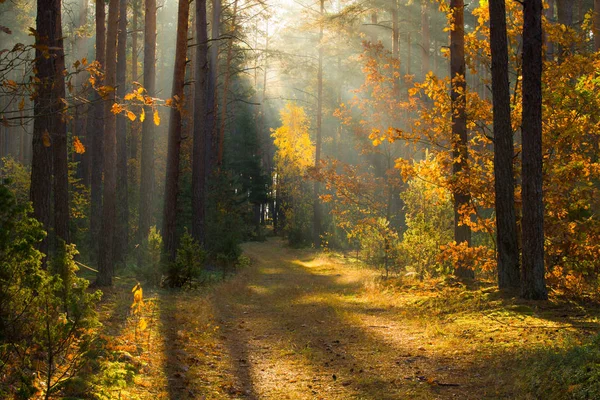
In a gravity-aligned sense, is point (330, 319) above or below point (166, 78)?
below

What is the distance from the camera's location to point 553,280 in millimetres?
9578

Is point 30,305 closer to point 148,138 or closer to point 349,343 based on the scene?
point 349,343

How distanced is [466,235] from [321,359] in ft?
20.9

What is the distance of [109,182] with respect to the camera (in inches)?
556

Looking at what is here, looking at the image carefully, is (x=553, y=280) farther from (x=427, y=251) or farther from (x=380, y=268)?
(x=380, y=268)

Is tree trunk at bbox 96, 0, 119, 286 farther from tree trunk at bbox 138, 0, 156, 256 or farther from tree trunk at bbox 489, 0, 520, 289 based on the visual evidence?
tree trunk at bbox 489, 0, 520, 289

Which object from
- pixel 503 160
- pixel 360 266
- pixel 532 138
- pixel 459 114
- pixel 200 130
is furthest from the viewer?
pixel 360 266

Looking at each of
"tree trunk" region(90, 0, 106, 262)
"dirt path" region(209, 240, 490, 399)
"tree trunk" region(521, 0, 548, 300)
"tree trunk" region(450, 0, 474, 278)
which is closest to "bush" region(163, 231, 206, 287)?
"dirt path" region(209, 240, 490, 399)

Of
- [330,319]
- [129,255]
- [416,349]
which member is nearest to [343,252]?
[129,255]

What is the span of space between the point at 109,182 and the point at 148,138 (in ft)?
16.2

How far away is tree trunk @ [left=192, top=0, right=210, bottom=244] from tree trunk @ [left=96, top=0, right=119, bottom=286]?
3065 mm

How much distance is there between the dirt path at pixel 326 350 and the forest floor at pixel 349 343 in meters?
0.02

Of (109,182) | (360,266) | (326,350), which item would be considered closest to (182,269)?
(109,182)

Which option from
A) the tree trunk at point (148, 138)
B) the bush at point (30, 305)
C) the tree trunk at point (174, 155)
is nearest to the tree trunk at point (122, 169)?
the tree trunk at point (148, 138)
